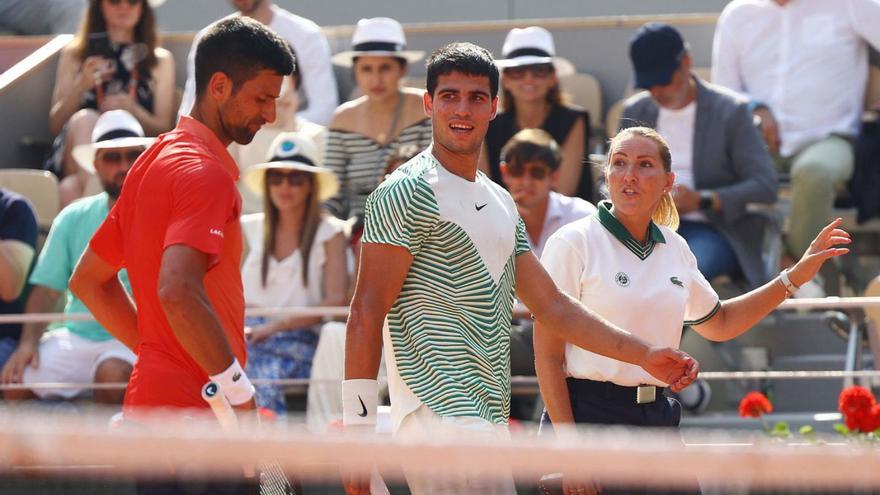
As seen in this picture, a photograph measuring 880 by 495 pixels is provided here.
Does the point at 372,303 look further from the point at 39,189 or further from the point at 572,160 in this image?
the point at 39,189

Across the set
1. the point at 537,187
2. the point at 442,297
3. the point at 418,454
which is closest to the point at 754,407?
the point at 537,187

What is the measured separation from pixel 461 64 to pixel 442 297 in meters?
0.61

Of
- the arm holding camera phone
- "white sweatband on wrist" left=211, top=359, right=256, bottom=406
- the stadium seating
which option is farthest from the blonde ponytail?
the arm holding camera phone

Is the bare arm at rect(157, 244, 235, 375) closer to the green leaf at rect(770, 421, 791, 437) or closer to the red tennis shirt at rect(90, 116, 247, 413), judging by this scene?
the red tennis shirt at rect(90, 116, 247, 413)

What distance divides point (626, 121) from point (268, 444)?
341 cm

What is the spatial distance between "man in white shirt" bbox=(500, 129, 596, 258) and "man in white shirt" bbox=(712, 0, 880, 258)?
1.50 metres

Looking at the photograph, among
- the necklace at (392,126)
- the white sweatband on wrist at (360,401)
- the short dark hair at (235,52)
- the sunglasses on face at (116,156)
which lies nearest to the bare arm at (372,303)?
the white sweatband on wrist at (360,401)

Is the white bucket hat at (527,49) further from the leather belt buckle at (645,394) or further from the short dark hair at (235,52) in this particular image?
the short dark hair at (235,52)

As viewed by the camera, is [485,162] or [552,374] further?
[485,162]

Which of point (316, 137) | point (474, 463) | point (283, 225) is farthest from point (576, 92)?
point (474, 463)

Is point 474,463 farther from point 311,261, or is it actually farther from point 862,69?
point 862,69

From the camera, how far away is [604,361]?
4141mm

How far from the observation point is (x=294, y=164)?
22.9 feet

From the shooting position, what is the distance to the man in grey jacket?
6938 millimetres
